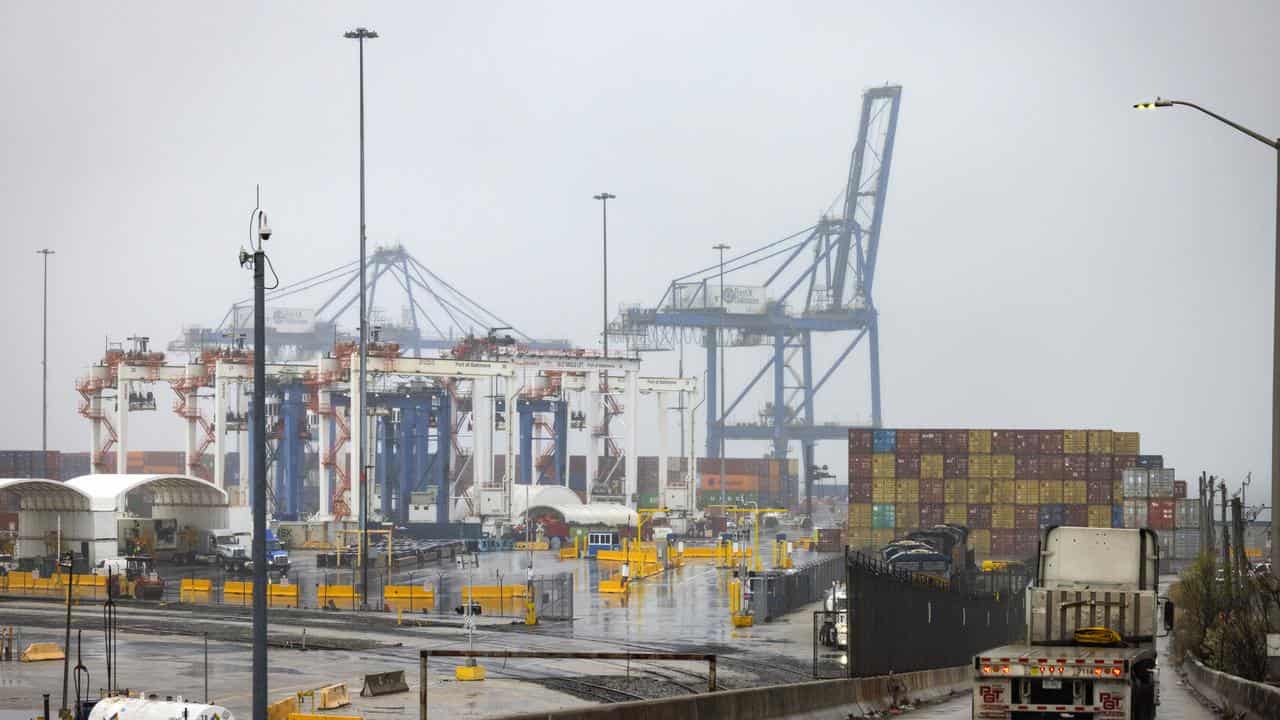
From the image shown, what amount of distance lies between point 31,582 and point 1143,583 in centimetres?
6103

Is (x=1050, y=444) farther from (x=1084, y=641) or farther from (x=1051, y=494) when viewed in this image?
(x=1084, y=641)

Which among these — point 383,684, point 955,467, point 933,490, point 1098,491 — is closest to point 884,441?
point 933,490

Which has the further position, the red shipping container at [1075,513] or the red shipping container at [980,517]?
the red shipping container at [980,517]

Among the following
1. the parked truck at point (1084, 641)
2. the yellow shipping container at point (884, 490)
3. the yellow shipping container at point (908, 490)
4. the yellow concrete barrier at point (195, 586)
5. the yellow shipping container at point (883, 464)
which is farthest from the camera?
the yellow shipping container at point (883, 464)

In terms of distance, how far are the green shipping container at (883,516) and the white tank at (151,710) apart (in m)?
82.8

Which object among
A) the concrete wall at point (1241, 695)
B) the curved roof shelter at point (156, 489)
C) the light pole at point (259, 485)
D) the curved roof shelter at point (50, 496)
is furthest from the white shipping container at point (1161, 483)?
the light pole at point (259, 485)

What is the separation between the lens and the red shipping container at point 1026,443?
105 m

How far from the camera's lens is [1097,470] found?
341 ft

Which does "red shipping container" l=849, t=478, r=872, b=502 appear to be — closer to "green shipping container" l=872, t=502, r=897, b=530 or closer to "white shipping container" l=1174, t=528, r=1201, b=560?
"green shipping container" l=872, t=502, r=897, b=530

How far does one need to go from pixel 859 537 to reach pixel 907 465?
5.87 meters

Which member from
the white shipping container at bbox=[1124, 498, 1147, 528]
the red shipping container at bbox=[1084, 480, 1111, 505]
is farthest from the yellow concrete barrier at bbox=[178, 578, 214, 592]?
the white shipping container at bbox=[1124, 498, 1147, 528]

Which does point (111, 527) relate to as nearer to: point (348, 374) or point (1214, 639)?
point (348, 374)

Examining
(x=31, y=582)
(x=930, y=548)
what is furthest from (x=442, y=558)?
(x=930, y=548)

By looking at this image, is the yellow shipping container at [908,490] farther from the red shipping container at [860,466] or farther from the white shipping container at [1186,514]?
the white shipping container at [1186,514]
